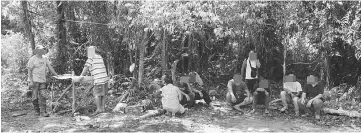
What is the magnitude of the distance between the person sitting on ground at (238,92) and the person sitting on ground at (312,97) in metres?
0.98

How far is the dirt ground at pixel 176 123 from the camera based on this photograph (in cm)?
503

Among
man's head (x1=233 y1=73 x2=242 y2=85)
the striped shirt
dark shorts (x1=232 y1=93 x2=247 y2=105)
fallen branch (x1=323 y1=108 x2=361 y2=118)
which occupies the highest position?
the striped shirt

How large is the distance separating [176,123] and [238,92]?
63.0 inches

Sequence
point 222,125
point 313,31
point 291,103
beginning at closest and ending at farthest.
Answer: point 222,125, point 291,103, point 313,31

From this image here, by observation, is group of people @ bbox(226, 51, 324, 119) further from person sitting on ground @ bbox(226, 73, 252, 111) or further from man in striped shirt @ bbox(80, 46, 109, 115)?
man in striped shirt @ bbox(80, 46, 109, 115)

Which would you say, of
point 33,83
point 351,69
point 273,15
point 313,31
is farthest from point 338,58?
point 33,83

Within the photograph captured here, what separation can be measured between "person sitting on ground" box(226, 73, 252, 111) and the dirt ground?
0.24 m

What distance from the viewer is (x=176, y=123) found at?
5.34 meters

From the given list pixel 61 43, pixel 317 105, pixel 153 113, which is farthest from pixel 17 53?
pixel 317 105

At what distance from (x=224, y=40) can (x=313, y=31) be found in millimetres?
2579

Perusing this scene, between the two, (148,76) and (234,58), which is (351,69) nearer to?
(234,58)

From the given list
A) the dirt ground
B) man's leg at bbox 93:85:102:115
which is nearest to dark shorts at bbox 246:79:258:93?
the dirt ground

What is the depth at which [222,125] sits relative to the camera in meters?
5.37

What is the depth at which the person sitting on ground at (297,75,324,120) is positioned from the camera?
5.66 m
